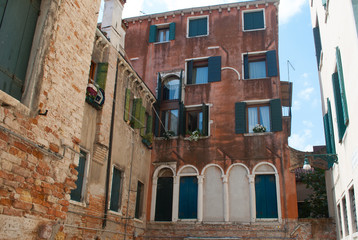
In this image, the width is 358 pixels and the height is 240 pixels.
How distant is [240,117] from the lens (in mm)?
15359

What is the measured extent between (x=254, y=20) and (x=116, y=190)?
10346 millimetres

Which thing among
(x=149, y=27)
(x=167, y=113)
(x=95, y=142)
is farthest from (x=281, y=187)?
(x=149, y=27)

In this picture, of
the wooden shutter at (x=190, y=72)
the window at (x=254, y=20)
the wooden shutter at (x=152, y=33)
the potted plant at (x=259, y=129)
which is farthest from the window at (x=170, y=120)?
the window at (x=254, y=20)

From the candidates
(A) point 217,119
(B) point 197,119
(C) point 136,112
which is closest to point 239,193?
(A) point 217,119

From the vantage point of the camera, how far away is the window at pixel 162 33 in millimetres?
18141

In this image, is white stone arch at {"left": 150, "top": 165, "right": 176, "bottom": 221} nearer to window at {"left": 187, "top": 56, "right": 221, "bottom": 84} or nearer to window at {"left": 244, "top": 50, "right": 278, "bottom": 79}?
window at {"left": 187, "top": 56, "right": 221, "bottom": 84}

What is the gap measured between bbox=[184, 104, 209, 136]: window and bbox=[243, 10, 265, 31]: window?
14.7ft

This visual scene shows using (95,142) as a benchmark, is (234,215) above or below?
below

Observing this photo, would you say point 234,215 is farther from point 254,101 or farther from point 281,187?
point 254,101

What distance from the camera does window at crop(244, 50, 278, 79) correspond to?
52.4 feet

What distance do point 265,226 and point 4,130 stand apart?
1098cm

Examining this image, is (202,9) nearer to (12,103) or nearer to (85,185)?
(85,185)

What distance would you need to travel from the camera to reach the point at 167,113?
54.3 feet

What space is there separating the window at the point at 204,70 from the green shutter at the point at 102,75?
19.4 feet
